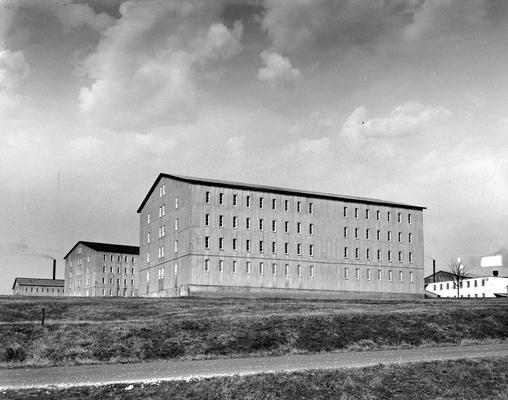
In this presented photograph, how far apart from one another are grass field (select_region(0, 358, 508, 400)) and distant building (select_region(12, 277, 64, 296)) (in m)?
158

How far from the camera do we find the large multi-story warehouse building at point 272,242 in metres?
71.0

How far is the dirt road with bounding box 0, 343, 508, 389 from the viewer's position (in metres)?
17.4

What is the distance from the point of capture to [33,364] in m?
21.1

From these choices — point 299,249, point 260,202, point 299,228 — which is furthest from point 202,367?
point 299,228

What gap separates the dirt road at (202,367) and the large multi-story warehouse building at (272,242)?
47.6 m

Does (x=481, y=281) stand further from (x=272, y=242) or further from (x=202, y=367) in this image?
(x=202, y=367)

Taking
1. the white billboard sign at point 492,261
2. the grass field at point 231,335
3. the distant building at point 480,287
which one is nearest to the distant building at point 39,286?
the distant building at point 480,287

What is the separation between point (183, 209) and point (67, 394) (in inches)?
2232

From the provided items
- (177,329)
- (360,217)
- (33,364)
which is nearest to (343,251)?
(360,217)

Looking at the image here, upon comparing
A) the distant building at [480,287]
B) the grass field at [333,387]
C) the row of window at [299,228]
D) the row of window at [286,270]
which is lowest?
the grass field at [333,387]

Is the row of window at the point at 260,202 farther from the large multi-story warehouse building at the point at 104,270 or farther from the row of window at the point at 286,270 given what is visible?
the large multi-story warehouse building at the point at 104,270

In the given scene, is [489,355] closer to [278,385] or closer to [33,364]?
[278,385]

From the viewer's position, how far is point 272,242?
7462 cm

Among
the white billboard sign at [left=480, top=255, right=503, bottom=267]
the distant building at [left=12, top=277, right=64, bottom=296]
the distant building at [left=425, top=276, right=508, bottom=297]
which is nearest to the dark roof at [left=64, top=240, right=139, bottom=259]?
the distant building at [left=12, top=277, right=64, bottom=296]
